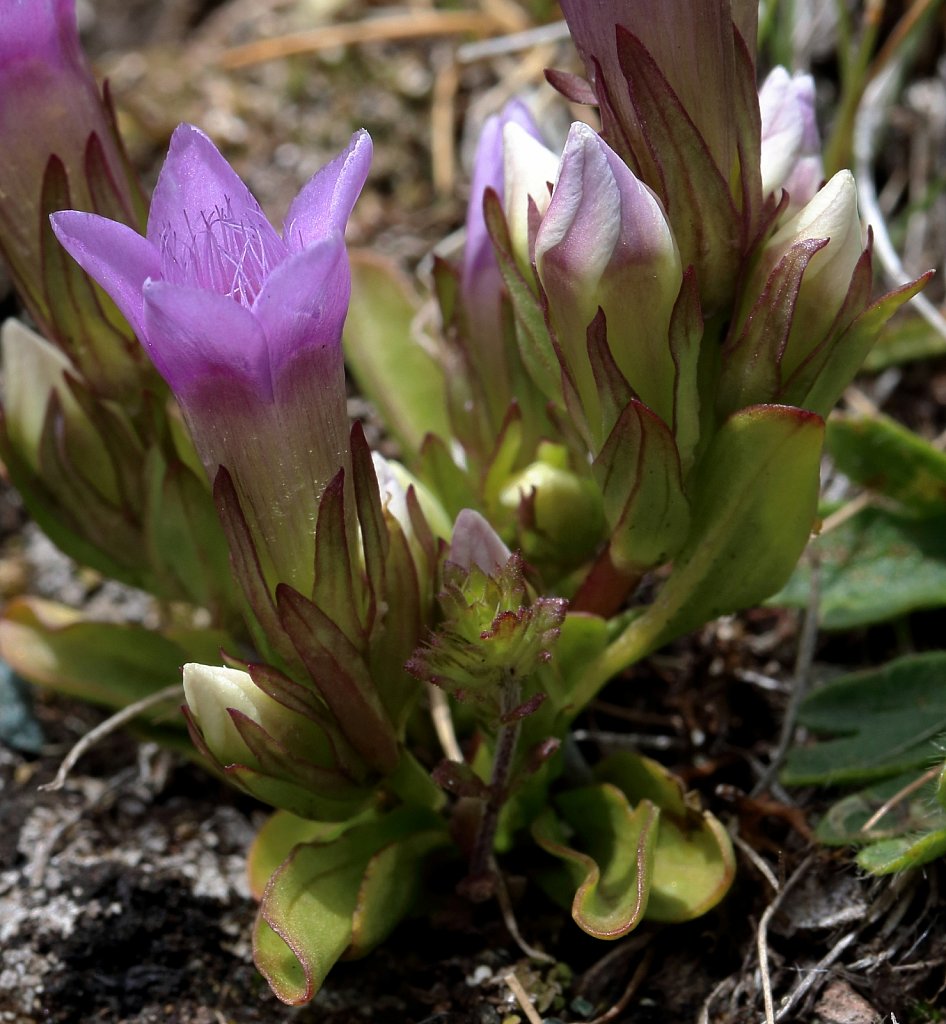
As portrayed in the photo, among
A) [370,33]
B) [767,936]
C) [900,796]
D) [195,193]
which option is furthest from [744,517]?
[370,33]

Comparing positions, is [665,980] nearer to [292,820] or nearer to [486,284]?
[292,820]

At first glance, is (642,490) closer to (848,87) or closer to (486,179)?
(486,179)

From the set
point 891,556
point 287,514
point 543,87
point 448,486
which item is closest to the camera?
point 287,514

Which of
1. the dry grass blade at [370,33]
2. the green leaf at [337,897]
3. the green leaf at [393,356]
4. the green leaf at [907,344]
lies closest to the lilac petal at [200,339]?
the green leaf at [337,897]

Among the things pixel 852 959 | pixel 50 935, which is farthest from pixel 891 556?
pixel 50 935

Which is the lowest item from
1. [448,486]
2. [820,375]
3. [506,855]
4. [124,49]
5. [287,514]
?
[506,855]

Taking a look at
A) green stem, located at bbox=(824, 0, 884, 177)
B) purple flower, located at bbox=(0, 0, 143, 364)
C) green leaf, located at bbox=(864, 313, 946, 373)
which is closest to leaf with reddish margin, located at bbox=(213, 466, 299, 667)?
purple flower, located at bbox=(0, 0, 143, 364)

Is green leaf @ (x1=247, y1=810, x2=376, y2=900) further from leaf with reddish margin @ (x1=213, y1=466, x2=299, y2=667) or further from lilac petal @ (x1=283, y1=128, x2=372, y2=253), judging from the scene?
lilac petal @ (x1=283, y1=128, x2=372, y2=253)
